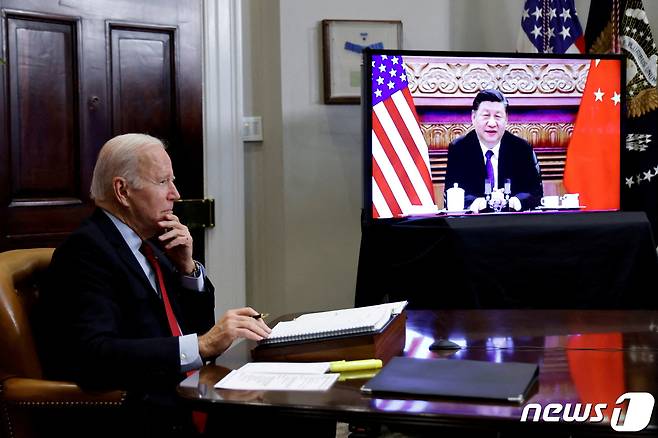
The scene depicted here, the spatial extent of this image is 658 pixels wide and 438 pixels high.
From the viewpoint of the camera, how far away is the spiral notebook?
1.68 m

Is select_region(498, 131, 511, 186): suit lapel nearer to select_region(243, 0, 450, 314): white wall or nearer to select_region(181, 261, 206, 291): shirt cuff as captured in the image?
select_region(243, 0, 450, 314): white wall

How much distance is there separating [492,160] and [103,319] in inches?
→ 89.2

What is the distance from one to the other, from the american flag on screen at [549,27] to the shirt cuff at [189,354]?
9.46ft

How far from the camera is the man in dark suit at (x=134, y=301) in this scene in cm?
170

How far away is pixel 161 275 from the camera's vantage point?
2.03m

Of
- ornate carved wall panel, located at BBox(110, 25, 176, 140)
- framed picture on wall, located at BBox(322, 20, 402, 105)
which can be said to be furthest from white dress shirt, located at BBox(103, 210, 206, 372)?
framed picture on wall, located at BBox(322, 20, 402, 105)

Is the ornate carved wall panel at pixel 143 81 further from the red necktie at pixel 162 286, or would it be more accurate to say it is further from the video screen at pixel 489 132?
the red necktie at pixel 162 286

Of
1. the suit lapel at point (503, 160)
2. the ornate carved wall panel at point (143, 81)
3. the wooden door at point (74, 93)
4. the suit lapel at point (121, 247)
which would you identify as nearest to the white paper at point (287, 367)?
the suit lapel at point (121, 247)

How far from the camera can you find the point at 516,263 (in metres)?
3.52

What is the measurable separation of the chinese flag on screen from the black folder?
2.44 metres

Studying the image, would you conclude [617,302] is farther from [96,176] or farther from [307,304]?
[96,176]

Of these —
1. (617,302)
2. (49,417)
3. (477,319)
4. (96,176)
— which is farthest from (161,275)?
(617,302)

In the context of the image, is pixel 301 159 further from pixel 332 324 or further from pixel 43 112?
pixel 332 324

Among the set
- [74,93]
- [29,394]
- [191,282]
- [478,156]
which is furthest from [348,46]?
[29,394]
